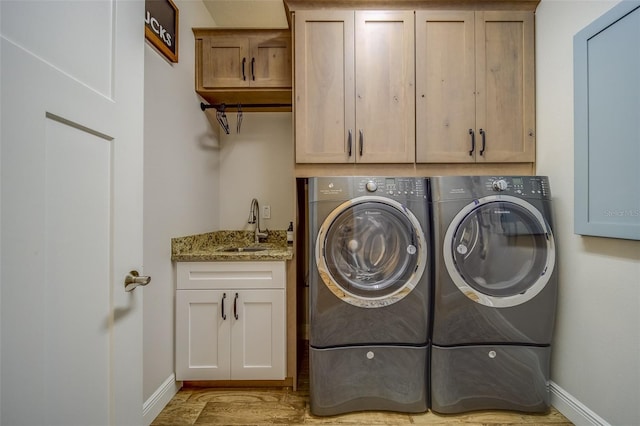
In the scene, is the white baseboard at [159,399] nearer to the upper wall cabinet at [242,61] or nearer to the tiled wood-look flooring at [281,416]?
the tiled wood-look flooring at [281,416]

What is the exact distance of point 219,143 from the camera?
231 centimetres

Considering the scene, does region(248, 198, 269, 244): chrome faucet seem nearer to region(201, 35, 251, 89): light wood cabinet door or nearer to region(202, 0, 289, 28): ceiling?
region(201, 35, 251, 89): light wood cabinet door

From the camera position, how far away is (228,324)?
1.67 m

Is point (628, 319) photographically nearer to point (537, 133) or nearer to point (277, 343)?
point (537, 133)

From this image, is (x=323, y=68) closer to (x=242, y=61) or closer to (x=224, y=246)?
(x=242, y=61)

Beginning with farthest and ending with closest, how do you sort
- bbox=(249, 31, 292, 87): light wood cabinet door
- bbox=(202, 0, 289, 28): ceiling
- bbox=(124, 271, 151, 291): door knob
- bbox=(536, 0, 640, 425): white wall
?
bbox=(202, 0, 289, 28): ceiling < bbox=(249, 31, 292, 87): light wood cabinet door < bbox=(536, 0, 640, 425): white wall < bbox=(124, 271, 151, 291): door knob

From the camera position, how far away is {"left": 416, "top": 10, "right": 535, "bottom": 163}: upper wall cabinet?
1643mm

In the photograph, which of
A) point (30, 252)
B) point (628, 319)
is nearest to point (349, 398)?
point (628, 319)

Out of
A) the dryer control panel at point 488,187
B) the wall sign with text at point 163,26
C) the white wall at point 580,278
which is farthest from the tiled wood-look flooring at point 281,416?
the wall sign with text at point 163,26

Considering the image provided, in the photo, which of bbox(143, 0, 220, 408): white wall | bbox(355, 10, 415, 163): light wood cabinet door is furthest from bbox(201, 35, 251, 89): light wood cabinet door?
bbox(355, 10, 415, 163): light wood cabinet door

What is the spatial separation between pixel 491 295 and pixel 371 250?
2.28ft

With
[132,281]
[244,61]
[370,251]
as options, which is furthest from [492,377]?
[244,61]

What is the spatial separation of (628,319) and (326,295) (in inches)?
54.1

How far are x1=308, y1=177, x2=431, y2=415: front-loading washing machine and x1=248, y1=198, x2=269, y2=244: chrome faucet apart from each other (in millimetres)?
934
